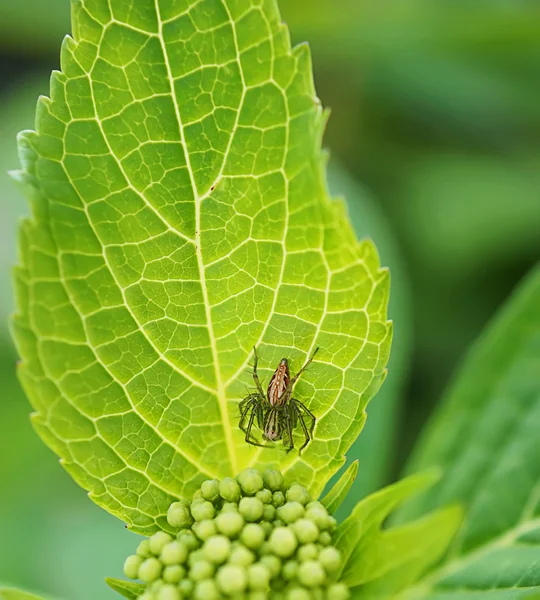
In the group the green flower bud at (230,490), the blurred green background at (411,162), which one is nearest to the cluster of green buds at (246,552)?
the green flower bud at (230,490)

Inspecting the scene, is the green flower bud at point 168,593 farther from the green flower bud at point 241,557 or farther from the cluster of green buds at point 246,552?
the green flower bud at point 241,557

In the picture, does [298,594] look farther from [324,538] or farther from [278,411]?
[278,411]

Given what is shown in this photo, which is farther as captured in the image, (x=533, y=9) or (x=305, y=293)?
(x=533, y=9)

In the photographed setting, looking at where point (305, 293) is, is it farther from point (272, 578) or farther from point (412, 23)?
point (412, 23)

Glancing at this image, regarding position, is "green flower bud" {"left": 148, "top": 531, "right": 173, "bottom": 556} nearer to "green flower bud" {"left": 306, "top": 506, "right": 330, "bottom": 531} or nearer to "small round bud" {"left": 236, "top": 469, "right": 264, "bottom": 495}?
"small round bud" {"left": 236, "top": 469, "right": 264, "bottom": 495}

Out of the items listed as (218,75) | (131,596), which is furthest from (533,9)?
(131,596)

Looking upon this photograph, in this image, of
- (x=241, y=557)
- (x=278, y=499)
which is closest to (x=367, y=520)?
(x=278, y=499)

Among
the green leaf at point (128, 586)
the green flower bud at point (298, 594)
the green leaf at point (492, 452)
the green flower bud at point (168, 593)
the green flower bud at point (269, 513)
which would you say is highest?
the green flower bud at point (269, 513)
